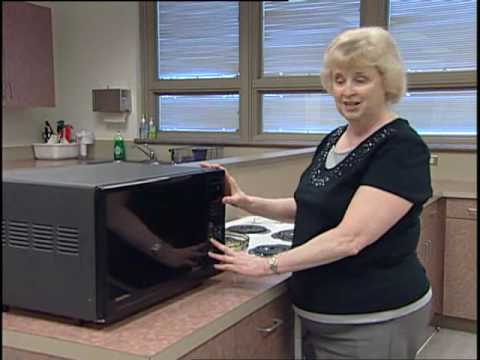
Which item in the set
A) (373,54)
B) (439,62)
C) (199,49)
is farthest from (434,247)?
(373,54)

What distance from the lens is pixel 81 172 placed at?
1.13 metres

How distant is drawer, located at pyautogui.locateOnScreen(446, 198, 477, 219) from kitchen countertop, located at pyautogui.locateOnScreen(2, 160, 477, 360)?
1.86m

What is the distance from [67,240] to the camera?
3.19 feet

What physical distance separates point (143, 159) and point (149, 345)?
232 cm

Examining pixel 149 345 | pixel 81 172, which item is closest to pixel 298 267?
pixel 149 345

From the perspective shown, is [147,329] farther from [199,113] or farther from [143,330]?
[199,113]

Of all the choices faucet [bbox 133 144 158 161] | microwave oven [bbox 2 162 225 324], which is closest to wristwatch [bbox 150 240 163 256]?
microwave oven [bbox 2 162 225 324]

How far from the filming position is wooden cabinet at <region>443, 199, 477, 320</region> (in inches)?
111

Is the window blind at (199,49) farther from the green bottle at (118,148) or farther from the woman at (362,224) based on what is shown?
the woman at (362,224)

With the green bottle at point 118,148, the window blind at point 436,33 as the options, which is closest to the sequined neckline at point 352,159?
the window blind at point 436,33

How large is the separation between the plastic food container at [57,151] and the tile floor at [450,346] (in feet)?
7.05

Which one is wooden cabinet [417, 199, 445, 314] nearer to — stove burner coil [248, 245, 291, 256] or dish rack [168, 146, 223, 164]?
stove burner coil [248, 245, 291, 256]

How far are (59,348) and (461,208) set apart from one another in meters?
2.32

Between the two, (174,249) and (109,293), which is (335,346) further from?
(109,293)
